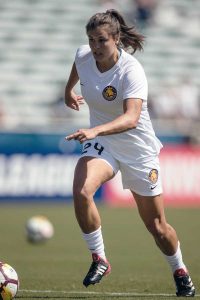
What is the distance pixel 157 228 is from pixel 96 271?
25.8 inches

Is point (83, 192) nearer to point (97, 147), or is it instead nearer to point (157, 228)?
point (97, 147)

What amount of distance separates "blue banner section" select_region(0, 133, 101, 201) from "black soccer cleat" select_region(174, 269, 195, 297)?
1147 cm

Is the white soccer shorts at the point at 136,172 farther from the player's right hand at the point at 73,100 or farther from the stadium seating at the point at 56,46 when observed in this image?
the stadium seating at the point at 56,46

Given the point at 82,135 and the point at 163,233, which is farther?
the point at 163,233

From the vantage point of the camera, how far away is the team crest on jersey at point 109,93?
8.16 metres

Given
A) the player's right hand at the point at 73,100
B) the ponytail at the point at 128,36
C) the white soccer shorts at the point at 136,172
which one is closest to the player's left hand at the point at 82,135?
the white soccer shorts at the point at 136,172

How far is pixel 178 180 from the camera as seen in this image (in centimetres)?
2102

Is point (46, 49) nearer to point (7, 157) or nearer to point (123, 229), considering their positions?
point (7, 157)

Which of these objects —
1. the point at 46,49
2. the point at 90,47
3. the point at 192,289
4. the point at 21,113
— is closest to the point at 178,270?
the point at 192,289

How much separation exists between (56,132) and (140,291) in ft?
39.0

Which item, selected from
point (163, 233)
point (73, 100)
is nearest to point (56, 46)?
point (73, 100)

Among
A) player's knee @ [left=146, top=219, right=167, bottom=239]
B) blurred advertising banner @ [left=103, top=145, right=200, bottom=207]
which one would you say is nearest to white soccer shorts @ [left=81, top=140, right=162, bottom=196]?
player's knee @ [left=146, top=219, right=167, bottom=239]

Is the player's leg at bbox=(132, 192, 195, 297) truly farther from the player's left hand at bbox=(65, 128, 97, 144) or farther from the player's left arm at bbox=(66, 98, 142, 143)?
the player's left hand at bbox=(65, 128, 97, 144)

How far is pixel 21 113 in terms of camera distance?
75.8 ft
